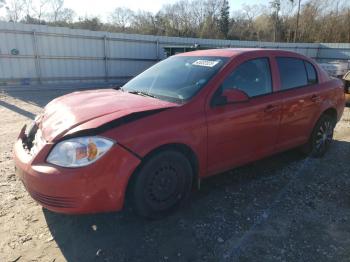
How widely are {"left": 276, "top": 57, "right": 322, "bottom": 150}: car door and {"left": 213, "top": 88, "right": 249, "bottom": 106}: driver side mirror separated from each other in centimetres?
98

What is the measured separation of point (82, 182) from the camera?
2.46 m

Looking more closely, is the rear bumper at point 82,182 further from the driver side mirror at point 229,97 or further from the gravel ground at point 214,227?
the driver side mirror at point 229,97

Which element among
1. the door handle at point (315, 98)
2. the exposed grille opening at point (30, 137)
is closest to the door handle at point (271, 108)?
the door handle at point (315, 98)

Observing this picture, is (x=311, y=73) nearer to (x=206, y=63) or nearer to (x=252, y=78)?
(x=252, y=78)

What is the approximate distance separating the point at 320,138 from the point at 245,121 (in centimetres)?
213

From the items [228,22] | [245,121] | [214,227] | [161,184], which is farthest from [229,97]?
[228,22]

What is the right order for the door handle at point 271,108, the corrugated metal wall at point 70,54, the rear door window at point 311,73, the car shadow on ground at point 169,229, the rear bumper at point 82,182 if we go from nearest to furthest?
the rear bumper at point 82,182
the car shadow on ground at point 169,229
the door handle at point 271,108
the rear door window at point 311,73
the corrugated metal wall at point 70,54

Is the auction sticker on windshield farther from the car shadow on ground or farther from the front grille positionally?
the front grille

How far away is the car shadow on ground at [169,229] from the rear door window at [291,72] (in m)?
1.43

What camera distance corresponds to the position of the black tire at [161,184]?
9.12 feet

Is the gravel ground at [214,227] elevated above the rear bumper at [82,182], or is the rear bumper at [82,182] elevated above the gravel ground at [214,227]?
the rear bumper at [82,182]

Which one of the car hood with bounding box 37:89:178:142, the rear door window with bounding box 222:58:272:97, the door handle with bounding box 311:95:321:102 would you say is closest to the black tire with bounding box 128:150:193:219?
the car hood with bounding box 37:89:178:142

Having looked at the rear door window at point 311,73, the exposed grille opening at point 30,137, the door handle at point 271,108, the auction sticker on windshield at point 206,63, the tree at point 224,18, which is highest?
the tree at point 224,18

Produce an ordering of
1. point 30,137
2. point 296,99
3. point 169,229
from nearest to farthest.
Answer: point 169,229
point 30,137
point 296,99
